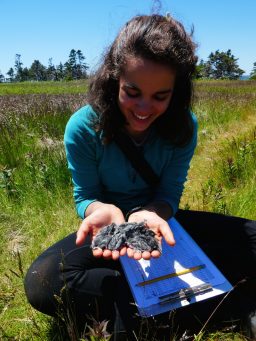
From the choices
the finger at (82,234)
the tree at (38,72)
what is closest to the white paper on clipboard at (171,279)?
the finger at (82,234)

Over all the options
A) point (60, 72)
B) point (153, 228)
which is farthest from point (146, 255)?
point (60, 72)

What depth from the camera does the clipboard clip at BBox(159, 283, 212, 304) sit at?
6.25 feet

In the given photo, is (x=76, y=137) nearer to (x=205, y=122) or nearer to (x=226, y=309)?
(x=226, y=309)

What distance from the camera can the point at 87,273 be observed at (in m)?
2.13

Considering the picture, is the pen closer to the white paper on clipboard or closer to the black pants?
the white paper on clipboard

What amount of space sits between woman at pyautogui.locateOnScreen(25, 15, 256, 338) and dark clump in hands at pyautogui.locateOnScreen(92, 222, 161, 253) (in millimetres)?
49

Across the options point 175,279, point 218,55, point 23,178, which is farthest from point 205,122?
point 218,55

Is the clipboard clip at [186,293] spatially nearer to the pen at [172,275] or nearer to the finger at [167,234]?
the pen at [172,275]

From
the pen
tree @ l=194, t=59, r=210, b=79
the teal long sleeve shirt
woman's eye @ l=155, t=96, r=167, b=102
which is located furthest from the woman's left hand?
tree @ l=194, t=59, r=210, b=79

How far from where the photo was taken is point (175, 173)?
8.43 ft

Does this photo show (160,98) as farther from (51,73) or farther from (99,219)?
(51,73)

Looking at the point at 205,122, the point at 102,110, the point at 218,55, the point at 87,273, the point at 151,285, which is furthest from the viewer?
the point at 218,55

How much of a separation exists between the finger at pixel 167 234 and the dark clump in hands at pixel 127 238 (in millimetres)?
53

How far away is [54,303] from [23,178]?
221cm
